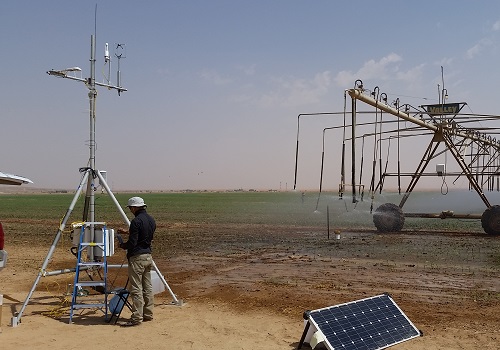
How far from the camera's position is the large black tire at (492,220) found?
2386 cm

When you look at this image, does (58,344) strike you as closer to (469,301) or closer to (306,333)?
(306,333)

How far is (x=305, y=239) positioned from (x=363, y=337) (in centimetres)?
1593

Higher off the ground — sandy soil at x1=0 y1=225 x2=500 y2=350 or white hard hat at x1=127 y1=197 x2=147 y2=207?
white hard hat at x1=127 y1=197 x2=147 y2=207

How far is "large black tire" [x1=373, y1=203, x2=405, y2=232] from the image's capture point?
1016 inches

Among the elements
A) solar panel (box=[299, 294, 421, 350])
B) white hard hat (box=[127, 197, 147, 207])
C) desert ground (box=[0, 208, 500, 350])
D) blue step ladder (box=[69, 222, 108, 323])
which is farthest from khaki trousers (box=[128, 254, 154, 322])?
solar panel (box=[299, 294, 421, 350])

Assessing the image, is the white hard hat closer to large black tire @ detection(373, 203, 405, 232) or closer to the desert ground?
the desert ground

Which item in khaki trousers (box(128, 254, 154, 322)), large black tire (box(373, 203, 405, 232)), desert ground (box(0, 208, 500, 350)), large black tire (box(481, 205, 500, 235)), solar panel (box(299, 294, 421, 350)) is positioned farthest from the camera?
large black tire (box(373, 203, 405, 232))

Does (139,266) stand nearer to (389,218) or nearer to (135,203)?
(135,203)

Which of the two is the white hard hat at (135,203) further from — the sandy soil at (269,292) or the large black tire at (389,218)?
the large black tire at (389,218)

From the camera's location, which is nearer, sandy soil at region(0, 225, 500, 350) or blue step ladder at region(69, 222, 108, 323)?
sandy soil at region(0, 225, 500, 350)

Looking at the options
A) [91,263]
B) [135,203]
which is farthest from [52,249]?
[135,203]

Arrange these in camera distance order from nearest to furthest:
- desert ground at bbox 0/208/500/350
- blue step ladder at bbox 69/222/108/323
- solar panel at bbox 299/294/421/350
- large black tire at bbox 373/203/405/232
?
solar panel at bbox 299/294/421/350 → desert ground at bbox 0/208/500/350 → blue step ladder at bbox 69/222/108/323 → large black tire at bbox 373/203/405/232

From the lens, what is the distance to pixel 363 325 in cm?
762

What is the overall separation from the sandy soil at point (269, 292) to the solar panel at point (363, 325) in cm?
28
